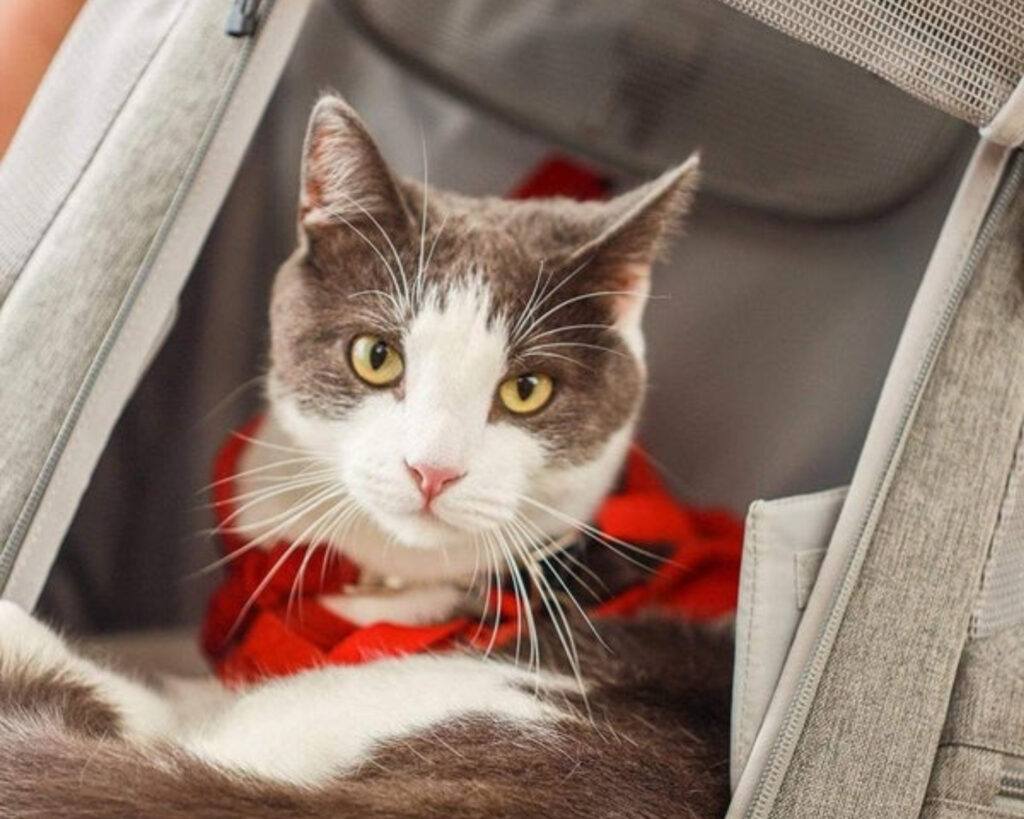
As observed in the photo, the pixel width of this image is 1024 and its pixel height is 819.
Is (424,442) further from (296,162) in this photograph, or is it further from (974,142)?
(974,142)

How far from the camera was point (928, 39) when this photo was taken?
78 centimetres

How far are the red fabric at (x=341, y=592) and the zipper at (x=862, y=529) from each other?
0.96 feet

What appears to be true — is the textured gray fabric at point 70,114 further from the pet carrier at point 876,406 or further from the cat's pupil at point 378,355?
the cat's pupil at point 378,355

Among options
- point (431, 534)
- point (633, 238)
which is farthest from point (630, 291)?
point (431, 534)

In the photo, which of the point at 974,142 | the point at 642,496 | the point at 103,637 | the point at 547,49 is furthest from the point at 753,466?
the point at 103,637

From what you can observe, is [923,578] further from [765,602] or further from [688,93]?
[688,93]

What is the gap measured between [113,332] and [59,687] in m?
0.27

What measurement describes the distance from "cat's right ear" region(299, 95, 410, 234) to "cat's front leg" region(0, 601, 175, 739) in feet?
1.35

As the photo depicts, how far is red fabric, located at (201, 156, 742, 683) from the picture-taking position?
1.02 meters

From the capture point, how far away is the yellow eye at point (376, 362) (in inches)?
37.2

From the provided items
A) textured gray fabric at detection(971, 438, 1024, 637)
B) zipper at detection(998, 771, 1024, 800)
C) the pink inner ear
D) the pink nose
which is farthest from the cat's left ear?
zipper at detection(998, 771, 1024, 800)

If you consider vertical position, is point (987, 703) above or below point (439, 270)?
below

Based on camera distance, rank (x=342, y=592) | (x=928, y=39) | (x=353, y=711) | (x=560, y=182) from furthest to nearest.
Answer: (x=560, y=182)
(x=342, y=592)
(x=353, y=711)
(x=928, y=39)

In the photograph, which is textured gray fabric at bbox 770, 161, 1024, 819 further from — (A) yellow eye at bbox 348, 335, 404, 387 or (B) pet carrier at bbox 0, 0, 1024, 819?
(A) yellow eye at bbox 348, 335, 404, 387
